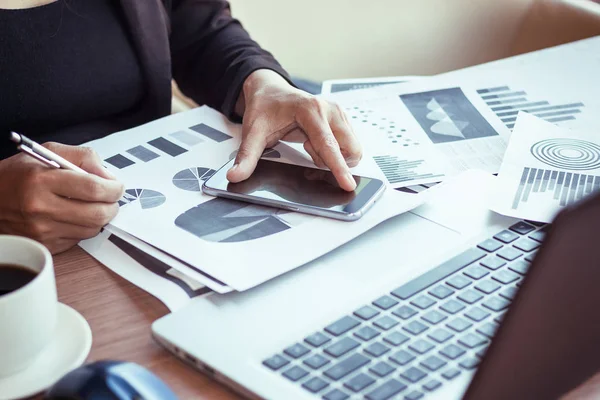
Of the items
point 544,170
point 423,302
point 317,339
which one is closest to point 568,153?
point 544,170

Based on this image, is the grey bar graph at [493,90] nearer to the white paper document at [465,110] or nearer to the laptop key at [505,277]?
the white paper document at [465,110]

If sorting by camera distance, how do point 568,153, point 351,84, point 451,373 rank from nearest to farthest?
1. point 451,373
2. point 568,153
3. point 351,84

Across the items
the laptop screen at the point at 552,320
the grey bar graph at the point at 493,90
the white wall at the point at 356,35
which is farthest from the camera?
the white wall at the point at 356,35

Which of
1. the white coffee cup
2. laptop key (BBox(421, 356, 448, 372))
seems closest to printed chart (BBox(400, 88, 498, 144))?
laptop key (BBox(421, 356, 448, 372))

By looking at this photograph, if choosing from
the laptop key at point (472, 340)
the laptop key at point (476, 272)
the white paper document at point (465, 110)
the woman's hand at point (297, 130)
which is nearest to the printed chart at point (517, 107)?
the white paper document at point (465, 110)

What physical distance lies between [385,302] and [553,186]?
313 millimetres

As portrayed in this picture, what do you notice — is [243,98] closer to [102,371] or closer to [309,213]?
[309,213]

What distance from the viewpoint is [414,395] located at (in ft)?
1.77

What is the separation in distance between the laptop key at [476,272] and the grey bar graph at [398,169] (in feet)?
0.61

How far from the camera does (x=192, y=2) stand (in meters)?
1.23

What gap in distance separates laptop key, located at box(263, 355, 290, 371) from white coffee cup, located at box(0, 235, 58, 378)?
17 cm

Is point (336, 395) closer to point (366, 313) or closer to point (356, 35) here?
point (366, 313)

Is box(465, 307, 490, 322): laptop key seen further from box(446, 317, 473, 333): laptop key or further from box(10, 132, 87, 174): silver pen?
box(10, 132, 87, 174): silver pen

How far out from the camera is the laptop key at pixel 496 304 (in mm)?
636
